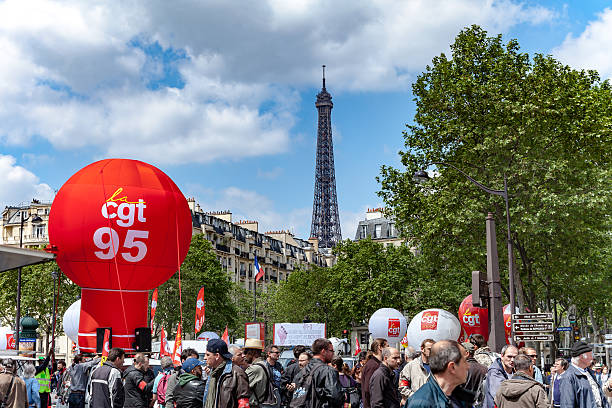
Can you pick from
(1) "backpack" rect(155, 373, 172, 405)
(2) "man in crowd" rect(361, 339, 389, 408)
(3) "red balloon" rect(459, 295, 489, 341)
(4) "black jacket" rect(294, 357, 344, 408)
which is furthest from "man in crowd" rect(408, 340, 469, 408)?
(3) "red balloon" rect(459, 295, 489, 341)

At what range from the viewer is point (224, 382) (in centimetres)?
741

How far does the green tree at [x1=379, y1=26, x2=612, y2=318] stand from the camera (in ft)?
88.4

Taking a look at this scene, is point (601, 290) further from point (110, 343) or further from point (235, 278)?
point (235, 278)

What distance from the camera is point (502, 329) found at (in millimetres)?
15844

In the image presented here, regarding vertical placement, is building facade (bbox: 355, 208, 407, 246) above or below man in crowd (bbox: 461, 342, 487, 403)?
above

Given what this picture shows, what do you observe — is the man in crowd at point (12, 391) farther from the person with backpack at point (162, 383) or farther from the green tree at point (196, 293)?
the green tree at point (196, 293)

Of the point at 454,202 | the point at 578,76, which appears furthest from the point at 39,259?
the point at 578,76

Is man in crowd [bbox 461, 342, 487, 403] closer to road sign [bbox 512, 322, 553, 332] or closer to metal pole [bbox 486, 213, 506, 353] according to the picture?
road sign [bbox 512, 322, 553, 332]

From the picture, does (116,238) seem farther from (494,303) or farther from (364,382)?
(364,382)

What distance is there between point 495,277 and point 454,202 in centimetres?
1188

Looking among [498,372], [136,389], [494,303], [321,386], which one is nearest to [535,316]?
[494,303]

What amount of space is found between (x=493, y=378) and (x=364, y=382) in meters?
1.66

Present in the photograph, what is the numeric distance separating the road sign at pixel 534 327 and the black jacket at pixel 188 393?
880 centimetres

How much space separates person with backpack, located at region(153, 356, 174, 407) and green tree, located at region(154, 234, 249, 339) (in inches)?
1635
